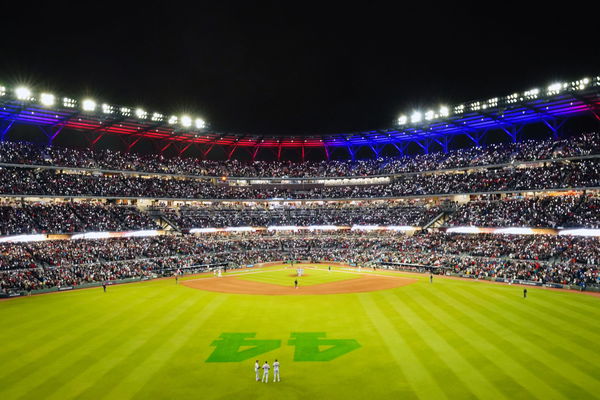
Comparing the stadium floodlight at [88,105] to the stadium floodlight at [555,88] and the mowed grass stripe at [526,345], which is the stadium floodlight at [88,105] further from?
the stadium floodlight at [555,88]

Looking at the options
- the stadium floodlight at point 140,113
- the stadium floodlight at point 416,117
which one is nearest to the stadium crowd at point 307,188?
the stadium floodlight at point 416,117

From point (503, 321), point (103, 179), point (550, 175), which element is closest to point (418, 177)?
point (550, 175)

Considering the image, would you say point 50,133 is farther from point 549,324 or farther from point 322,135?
point 549,324

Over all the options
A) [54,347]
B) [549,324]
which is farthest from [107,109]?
[549,324]

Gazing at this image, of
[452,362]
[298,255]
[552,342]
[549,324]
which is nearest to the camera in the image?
[452,362]

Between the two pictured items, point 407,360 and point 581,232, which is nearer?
point 407,360

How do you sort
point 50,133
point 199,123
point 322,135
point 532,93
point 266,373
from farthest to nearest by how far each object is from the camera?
1. point 322,135
2. point 199,123
3. point 50,133
4. point 532,93
5. point 266,373

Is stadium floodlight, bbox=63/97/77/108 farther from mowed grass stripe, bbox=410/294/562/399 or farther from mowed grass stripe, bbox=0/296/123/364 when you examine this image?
mowed grass stripe, bbox=410/294/562/399

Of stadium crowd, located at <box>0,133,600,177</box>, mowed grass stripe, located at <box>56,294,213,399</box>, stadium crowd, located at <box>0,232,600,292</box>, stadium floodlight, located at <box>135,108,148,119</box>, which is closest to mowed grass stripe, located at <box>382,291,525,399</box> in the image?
mowed grass stripe, located at <box>56,294,213,399</box>
